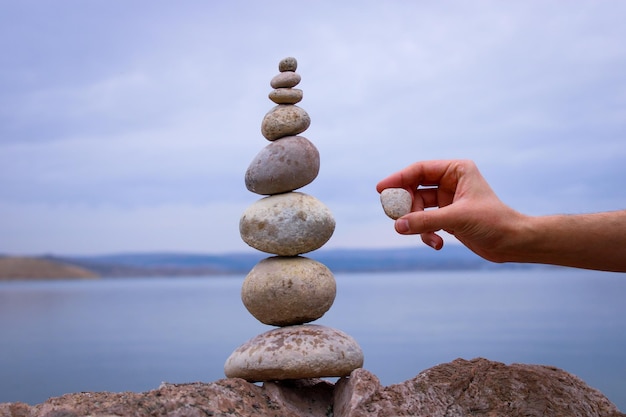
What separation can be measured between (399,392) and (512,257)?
1.48m

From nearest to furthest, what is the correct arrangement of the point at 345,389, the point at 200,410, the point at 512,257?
the point at 200,410
the point at 512,257
the point at 345,389

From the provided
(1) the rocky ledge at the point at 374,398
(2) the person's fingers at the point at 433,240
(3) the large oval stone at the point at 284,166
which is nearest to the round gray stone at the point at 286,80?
(3) the large oval stone at the point at 284,166

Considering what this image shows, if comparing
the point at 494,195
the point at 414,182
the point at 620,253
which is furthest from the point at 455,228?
the point at 620,253

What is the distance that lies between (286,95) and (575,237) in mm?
2779

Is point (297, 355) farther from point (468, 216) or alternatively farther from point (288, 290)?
point (468, 216)

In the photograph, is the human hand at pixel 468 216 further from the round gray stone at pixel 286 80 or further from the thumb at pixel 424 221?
the round gray stone at pixel 286 80

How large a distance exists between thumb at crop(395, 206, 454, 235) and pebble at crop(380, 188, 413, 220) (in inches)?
23.2

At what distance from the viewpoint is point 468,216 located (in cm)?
Answer: 545

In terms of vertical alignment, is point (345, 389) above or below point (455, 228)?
below

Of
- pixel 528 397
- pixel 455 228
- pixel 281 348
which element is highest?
pixel 455 228

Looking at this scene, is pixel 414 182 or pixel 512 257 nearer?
pixel 512 257

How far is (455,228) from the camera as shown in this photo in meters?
5.52

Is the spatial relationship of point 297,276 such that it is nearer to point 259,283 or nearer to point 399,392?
point 259,283

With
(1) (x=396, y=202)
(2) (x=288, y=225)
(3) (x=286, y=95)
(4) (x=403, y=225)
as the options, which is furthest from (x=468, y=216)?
(3) (x=286, y=95)
